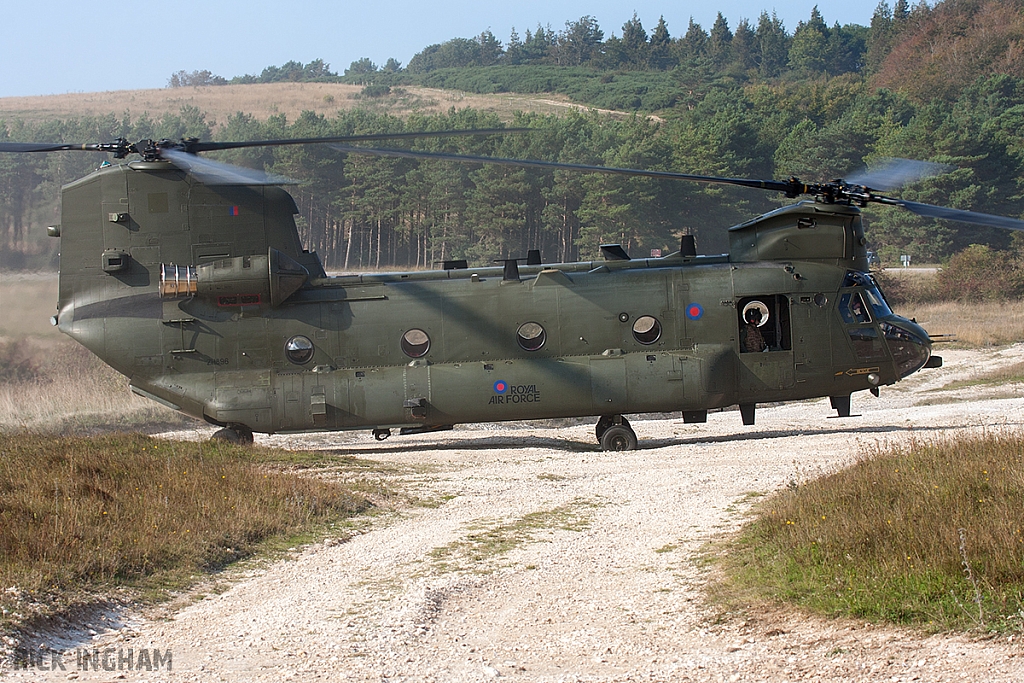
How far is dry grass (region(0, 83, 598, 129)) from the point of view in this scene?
13162 cm

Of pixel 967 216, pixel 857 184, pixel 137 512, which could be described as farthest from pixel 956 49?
pixel 137 512

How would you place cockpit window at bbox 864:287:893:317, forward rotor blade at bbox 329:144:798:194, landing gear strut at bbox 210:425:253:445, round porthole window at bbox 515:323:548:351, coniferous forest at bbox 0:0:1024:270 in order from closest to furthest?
forward rotor blade at bbox 329:144:798:194 < round porthole window at bbox 515:323:548:351 < cockpit window at bbox 864:287:893:317 < landing gear strut at bbox 210:425:253:445 < coniferous forest at bbox 0:0:1024:270

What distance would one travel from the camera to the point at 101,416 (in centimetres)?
2861

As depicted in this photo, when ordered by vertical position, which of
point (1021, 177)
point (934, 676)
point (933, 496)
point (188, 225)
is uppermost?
point (1021, 177)

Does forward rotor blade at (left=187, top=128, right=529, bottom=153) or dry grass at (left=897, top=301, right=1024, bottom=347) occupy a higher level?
forward rotor blade at (left=187, top=128, right=529, bottom=153)

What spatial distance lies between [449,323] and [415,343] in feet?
2.35

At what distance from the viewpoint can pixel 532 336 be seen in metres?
18.3

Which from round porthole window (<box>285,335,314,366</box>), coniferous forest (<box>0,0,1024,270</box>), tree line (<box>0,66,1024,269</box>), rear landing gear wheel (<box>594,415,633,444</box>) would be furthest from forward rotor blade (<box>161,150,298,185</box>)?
tree line (<box>0,66,1024,269</box>)

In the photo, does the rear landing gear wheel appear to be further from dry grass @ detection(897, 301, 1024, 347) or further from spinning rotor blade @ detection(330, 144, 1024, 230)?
dry grass @ detection(897, 301, 1024, 347)

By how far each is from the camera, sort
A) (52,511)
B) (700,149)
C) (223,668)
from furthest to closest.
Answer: (700,149)
(52,511)
(223,668)

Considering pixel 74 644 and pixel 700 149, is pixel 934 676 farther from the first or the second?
pixel 700 149

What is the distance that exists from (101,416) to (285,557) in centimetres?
2035

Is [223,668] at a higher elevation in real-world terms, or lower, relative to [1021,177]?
lower

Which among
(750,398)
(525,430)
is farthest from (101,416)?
(750,398)
